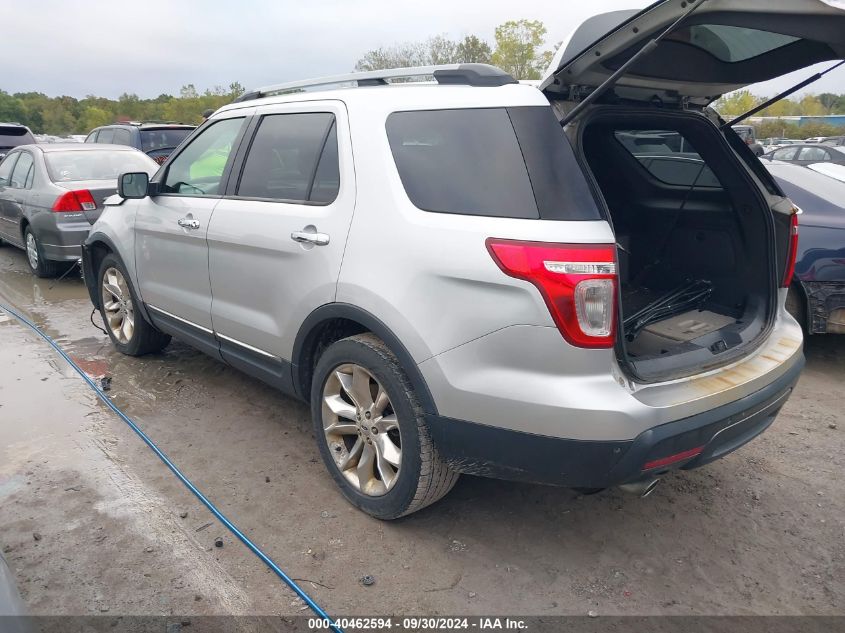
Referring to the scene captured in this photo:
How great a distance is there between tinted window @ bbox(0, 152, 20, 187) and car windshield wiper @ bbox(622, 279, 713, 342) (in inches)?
330

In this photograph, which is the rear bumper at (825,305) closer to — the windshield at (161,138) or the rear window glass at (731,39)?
the rear window glass at (731,39)

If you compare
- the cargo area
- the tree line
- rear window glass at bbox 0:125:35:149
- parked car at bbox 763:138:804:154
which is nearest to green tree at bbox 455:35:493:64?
the tree line

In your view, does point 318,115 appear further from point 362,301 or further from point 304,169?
point 362,301

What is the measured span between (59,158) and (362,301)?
673 centimetres

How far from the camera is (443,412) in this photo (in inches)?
98.5

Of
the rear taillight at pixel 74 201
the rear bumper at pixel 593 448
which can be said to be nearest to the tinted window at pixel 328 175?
the rear bumper at pixel 593 448

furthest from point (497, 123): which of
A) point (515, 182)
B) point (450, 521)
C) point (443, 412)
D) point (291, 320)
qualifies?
point (450, 521)

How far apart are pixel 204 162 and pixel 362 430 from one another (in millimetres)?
2111

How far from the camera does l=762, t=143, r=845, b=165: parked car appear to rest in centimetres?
1486

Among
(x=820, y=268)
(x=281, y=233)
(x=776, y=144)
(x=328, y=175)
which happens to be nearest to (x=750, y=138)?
(x=776, y=144)

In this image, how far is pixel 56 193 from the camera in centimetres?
720

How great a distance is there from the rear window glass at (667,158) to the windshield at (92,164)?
581 cm

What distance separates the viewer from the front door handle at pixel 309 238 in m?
2.90

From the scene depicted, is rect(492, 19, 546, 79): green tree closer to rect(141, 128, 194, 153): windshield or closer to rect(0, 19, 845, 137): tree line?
rect(0, 19, 845, 137): tree line
